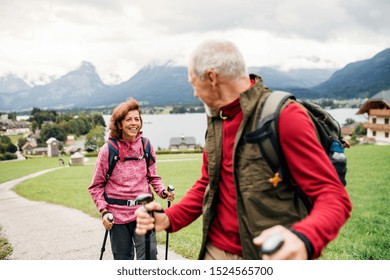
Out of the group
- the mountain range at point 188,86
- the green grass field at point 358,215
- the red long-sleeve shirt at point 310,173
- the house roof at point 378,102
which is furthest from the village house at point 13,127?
the house roof at point 378,102

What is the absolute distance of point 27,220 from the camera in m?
6.88

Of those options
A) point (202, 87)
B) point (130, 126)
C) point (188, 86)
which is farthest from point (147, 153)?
point (188, 86)

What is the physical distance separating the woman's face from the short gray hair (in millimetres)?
1799


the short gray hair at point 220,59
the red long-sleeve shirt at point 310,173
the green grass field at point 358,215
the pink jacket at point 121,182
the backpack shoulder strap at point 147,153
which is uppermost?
the short gray hair at point 220,59

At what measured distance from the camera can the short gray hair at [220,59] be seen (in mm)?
1640

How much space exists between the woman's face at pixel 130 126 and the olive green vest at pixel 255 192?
1.88 m

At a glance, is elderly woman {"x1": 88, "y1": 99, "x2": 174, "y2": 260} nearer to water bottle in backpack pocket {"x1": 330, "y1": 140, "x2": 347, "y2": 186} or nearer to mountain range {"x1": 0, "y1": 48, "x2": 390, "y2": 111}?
water bottle in backpack pocket {"x1": 330, "y1": 140, "x2": 347, "y2": 186}

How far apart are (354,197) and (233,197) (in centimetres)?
725

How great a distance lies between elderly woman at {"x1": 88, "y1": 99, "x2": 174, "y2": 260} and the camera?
3.32m

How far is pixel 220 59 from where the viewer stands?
5.37 ft

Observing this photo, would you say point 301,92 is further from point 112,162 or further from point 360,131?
point 360,131

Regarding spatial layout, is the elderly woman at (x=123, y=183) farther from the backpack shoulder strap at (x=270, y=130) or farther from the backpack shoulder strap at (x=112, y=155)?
the backpack shoulder strap at (x=270, y=130)

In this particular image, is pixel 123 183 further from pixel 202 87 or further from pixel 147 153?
pixel 202 87
